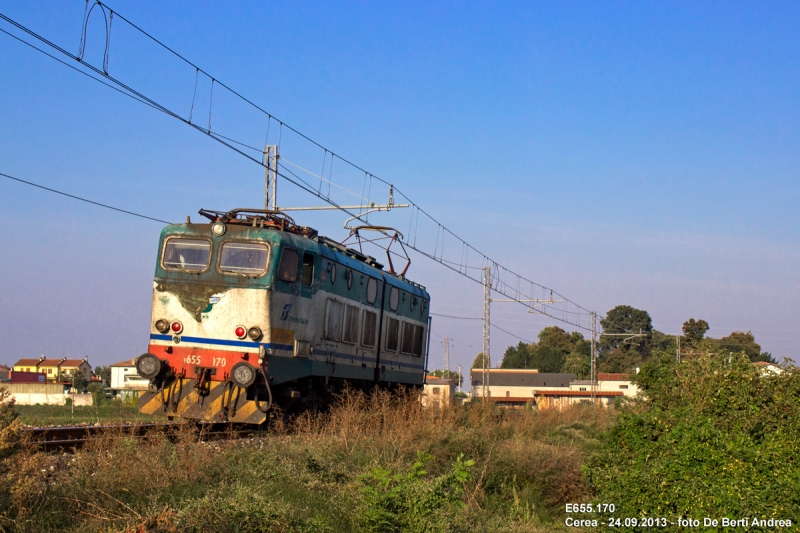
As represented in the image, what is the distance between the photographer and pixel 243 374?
45.6ft

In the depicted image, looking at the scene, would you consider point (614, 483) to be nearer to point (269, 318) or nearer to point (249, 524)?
point (249, 524)

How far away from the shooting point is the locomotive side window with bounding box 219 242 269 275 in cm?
1474

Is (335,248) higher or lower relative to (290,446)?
higher

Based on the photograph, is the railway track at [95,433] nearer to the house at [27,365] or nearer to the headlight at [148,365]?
the headlight at [148,365]

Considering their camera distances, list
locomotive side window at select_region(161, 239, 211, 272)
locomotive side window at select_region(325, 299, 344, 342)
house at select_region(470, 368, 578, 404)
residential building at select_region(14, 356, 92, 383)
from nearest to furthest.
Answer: locomotive side window at select_region(161, 239, 211, 272) → locomotive side window at select_region(325, 299, 344, 342) → house at select_region(470, 368, 578, 404) → residential building at select_region(14, 356, 92, 383)

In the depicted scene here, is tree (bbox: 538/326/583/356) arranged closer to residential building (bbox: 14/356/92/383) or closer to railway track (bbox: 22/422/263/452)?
residential building (bbox: 14/356/92/383)

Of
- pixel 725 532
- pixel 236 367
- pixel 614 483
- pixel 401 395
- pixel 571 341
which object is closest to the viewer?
pixel 725 532

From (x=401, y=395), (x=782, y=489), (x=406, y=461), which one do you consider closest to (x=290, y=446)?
(x=406, y=461)

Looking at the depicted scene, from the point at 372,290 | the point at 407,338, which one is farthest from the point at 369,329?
the point at 407,338

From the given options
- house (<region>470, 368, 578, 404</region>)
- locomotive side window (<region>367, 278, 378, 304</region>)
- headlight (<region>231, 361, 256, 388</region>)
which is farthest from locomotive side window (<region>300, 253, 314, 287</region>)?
house (<region>470, 368, 578, 404</region>)

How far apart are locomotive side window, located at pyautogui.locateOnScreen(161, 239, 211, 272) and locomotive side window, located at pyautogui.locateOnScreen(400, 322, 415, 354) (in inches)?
302

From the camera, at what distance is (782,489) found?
8008mm

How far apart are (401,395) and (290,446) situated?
968cm

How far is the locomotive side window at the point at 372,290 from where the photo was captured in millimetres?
18711
